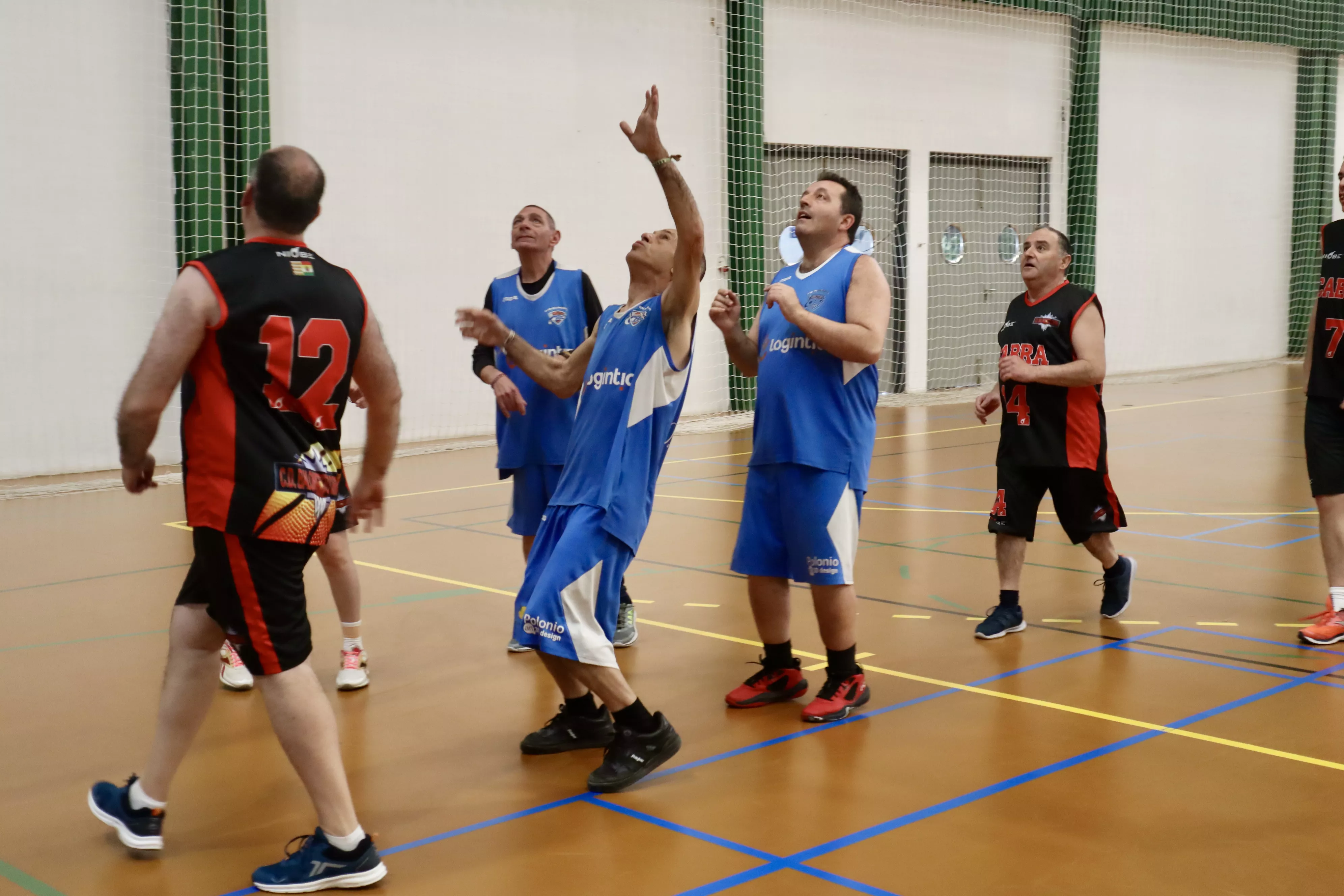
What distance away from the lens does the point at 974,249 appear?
17.5 m

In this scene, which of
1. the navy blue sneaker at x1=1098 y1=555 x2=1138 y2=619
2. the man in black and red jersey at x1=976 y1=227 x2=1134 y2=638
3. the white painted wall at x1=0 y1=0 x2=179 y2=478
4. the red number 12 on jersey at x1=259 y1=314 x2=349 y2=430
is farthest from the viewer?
the white painted wall at x1=0 y1=0 x2=179 y2=478

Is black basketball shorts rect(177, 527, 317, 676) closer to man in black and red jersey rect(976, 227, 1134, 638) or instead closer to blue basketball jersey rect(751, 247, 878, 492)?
blue basketball jersey rect(751, 247, 878, 492)

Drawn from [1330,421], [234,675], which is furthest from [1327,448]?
[234,675]

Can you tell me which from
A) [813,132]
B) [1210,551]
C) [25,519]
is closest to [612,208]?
[813,132]

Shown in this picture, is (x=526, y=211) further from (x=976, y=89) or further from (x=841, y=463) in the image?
(x=976, y=89)

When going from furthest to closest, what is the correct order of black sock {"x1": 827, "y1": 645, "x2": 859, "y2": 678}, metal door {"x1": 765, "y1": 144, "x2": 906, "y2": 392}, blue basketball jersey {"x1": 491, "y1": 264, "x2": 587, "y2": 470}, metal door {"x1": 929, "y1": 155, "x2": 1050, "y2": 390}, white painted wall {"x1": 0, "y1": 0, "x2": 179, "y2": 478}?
1. metal door {"x1": 929, "y1": 155, "x2": 1050, "y2": 390}
2. metal door {"x1": 765, "y1": 144, "x2": 906, "y2": 392}
3. white painted wall {"x1": 0, "y1": 0, "x2": 179, "y2": 478}
4. blue basketball jersey {"x1": 491, "y1": 264, "x2": 587, "y2": 470}
5. black sock {"x1": 827, "y1": 645, "x2": 859, "y2": 678}

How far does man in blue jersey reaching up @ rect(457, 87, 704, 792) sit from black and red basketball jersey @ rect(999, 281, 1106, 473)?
2.17 m

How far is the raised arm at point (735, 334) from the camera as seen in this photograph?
14.3 feet

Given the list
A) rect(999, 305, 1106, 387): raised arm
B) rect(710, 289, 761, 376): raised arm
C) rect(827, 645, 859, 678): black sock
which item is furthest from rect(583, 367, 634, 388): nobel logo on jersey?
rect(999, 305, 1106, 387): raised arm

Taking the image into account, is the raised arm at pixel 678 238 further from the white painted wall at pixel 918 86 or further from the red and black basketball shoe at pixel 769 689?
the white painted wall at pixel 918 86

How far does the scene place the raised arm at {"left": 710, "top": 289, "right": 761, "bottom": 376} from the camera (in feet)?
14.3

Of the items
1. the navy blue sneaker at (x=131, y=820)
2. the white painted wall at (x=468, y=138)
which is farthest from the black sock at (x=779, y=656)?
the white painted wall at (x=468, y=138)

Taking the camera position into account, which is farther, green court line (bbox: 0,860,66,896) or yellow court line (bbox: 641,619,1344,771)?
yellow court line (bbox: 641,619,1344,771)

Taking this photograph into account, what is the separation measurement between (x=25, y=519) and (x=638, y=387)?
6.50 m
